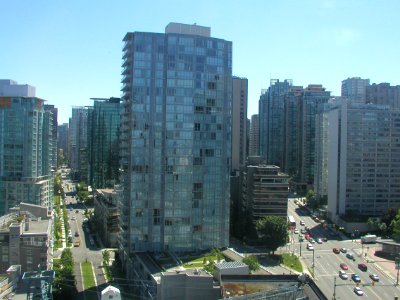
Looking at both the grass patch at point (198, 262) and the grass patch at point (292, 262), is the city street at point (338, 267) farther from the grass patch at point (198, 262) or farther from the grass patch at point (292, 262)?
the grass patch at point (198, 262)

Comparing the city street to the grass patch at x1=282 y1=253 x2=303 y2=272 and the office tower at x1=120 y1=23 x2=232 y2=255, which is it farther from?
the office tower at x1=120 y1=23 x2=232 y2=255

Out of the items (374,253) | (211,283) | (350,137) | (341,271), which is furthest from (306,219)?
(211,283)

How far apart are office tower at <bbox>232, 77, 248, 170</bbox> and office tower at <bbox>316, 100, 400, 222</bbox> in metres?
30.9

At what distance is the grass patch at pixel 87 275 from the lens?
66.1m

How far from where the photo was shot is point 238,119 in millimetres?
140000

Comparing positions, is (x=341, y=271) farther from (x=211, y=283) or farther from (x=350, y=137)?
(x=350, y=137)

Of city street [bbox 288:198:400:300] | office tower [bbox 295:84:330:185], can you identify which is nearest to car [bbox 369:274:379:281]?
city street [bbox 288:198:400:300]

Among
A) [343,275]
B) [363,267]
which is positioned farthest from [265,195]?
[343,275]

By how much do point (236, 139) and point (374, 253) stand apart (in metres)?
58.2

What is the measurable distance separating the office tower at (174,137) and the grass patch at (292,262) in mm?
12610

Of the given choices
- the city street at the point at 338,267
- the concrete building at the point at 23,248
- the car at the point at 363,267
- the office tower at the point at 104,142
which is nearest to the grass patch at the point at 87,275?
the concrete building at the point at 23,248

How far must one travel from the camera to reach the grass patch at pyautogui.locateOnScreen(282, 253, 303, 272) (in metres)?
73.5

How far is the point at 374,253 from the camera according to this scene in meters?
85.6

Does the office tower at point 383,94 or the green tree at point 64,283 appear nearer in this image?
the green tree at point 64,283
